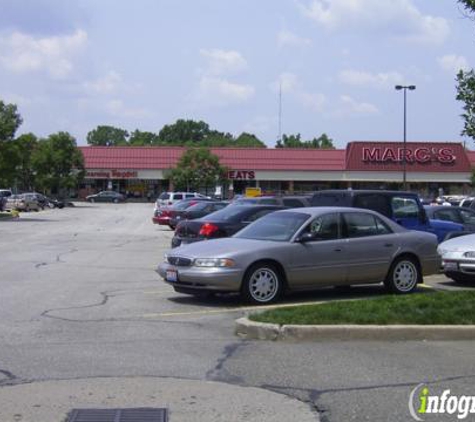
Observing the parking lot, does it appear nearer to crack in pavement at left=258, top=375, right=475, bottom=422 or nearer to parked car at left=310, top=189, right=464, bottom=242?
crack in pavement at left=258, top=375, right=475, bottom=422

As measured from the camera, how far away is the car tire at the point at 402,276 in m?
13.3

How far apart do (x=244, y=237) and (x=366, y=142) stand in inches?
2883

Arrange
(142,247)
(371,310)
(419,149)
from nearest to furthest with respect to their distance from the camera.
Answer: (371,310) → (142,247) → (419,149)

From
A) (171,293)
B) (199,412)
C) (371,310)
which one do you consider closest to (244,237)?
(171,293)

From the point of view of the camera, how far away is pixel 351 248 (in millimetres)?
12805

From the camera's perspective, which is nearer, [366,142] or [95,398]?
[95,398]

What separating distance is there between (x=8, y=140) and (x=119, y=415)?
41.8 metres

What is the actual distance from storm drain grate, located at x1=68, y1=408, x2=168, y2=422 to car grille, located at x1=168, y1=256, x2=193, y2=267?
571cm

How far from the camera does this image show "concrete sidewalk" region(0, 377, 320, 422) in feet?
20.3

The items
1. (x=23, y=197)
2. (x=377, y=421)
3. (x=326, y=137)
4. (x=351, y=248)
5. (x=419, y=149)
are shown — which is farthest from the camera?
(x=326, y=137)

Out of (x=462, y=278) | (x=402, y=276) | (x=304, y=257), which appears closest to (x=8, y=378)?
(x=304, y=257)

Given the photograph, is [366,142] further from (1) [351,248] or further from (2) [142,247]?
(1) [351,248]

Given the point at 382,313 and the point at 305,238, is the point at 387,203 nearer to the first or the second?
the point at 305,238

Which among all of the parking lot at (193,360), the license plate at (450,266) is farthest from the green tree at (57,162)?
the license plate at (450,266)
